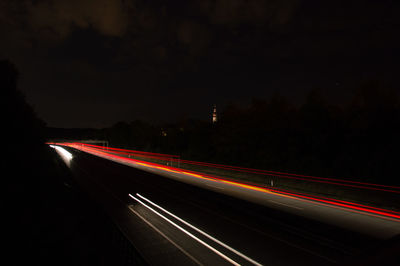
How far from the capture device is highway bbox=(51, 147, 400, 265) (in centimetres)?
740

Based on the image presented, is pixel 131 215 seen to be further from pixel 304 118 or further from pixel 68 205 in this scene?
pixel 304 118

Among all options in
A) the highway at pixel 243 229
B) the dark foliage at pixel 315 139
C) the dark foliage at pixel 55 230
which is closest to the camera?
the dark foliage at pixel 55 230

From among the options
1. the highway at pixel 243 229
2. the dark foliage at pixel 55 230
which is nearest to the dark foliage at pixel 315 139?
the highway at pixel 243 229

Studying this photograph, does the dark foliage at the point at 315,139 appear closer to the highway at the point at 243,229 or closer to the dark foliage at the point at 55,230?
the highway at the point at 243,229

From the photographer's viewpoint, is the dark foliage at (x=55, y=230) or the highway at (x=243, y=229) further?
the highway at (x=243, y=229)

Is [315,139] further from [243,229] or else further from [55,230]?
[55,230]

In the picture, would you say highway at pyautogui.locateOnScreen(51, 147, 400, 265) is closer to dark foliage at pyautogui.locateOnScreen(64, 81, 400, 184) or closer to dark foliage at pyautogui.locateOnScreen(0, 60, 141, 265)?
dark foliage at pyautogui.locateOnScreen(0, 60, 141, 265)

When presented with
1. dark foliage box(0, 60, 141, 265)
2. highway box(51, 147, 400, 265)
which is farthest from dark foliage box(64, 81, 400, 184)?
dark foliage box(0, 60, 141, 265)

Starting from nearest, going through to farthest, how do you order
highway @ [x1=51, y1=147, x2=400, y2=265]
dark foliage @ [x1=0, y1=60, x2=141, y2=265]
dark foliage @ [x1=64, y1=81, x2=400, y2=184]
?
dark foliage @ [x1=0, y1=60, x2=141, y2=265]
highway @ [x1=51, y1=147, x2=400, y2=265]
dark foliage @ [x1=64, y1=81, x2=400, y2=184]

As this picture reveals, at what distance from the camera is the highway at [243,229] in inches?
291

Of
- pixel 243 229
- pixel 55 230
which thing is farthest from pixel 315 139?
pixel 55 230

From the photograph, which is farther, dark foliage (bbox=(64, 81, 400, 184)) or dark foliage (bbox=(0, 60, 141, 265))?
dark foliage (bbox=(64, 81, 400, 184))

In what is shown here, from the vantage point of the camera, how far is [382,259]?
237cm

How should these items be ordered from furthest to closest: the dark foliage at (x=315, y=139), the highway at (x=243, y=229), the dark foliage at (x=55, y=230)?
the dark foliage at (x=315, y=139) < the highway at (x=243, y=229) < the dark foliage at (x=55, y=230)
